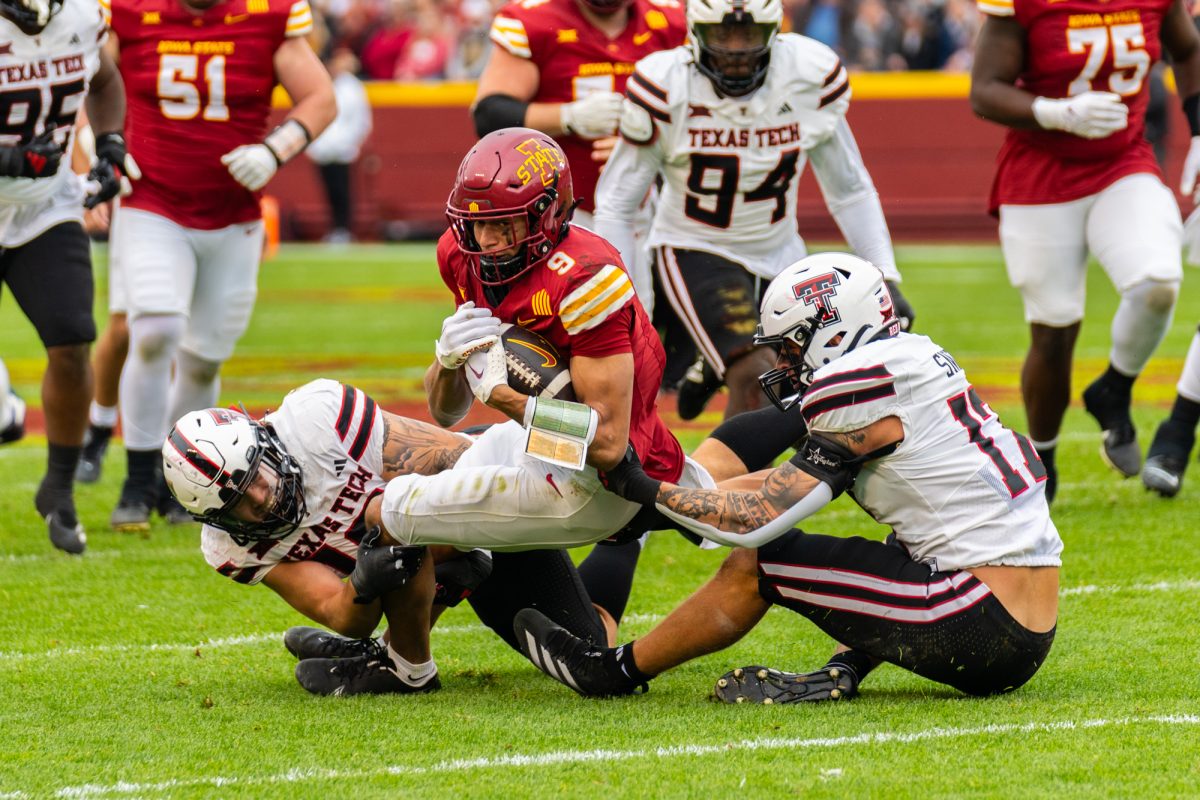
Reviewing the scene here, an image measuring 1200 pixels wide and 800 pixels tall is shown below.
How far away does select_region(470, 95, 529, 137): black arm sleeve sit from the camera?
655 centimetres

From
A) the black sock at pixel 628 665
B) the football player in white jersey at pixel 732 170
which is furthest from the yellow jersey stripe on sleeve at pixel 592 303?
the football player in white jersey at pixel 732 170

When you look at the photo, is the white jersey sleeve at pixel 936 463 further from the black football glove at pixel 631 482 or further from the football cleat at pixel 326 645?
the football cleat at pixel 326 645

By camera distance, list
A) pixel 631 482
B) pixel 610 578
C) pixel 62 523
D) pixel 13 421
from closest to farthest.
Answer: pixel 631 482
pixel 610 578
pixel 62 523
pixel 13 421

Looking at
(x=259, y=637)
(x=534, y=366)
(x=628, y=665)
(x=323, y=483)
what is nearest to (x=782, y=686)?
(x=628, y=665)

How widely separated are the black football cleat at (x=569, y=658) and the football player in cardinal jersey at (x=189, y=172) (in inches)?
98.5

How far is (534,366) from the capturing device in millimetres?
3984

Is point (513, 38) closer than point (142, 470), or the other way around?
point (142, 470)

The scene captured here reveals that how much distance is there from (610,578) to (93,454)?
135 inches

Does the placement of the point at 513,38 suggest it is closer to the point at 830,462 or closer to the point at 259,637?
the point at 259,637

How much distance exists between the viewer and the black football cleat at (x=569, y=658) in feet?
13.6

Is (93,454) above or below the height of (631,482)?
below

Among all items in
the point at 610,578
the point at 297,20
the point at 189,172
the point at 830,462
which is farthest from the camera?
the point at 297,20

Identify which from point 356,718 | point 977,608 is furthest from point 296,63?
point 977,608

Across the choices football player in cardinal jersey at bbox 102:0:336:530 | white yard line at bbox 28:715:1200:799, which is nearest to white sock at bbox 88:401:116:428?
football player in cardinal jersey at bbox 102:0:336:530
